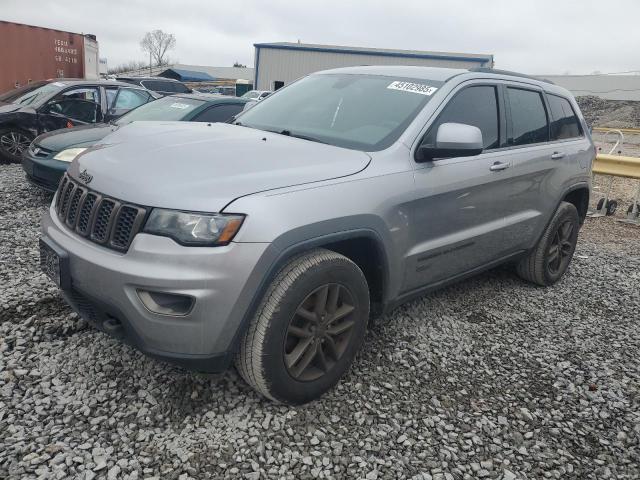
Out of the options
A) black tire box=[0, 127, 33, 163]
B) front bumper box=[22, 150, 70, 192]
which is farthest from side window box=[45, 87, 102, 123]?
front bumper box=[22, 150, 70, 192]

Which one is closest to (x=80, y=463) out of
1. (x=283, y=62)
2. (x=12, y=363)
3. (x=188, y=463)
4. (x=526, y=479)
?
(x=188, y=463)

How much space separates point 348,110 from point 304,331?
4.98 feet

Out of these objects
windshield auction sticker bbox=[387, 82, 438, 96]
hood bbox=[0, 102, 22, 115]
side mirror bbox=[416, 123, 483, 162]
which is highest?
windshield auction sticker bbox=[387, 82, 438, 96]

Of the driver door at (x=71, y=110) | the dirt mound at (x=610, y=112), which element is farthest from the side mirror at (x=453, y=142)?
the dirt mound at (x=610, y=112)

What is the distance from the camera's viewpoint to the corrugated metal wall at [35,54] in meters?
13.4

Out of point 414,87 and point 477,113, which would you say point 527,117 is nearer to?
point 477,113

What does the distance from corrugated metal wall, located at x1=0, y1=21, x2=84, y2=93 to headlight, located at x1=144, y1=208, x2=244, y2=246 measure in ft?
45.8

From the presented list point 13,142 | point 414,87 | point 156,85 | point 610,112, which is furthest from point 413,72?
point 610,112

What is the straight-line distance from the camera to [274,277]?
7.72 ft

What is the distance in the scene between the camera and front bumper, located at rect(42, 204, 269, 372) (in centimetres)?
216

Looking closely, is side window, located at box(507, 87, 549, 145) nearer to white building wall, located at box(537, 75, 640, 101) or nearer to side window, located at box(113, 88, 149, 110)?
side window, located at box(113, 88, 149, 110)

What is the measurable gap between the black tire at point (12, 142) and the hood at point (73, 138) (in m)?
2.53

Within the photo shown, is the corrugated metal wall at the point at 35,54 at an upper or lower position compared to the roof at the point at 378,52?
lower

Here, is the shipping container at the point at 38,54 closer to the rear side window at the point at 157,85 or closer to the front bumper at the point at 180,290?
the rear side window at the point at 157,85
